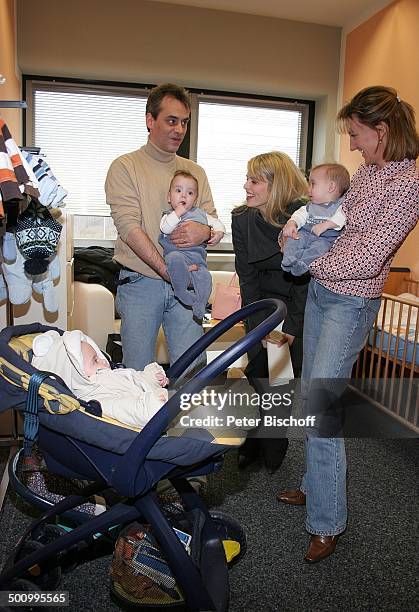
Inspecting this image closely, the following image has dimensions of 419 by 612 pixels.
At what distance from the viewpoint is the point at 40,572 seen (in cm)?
154

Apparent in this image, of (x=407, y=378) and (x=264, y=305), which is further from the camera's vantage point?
(x=407, y=378)

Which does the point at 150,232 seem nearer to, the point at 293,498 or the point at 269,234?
the point at 269,234

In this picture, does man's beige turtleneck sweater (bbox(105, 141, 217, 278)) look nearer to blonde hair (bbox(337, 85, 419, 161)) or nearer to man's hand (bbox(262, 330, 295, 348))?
man's hand (bbox(262, 330, 295, 348))

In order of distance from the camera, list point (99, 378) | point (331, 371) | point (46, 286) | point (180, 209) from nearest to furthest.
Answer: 1. point (99, 378)
2. point (331, 371)
3. point (180, 209)
4. point (46, 286)

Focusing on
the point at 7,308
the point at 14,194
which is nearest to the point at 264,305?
the point at 14,194

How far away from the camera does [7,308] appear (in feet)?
7.87

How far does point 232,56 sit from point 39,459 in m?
3.79

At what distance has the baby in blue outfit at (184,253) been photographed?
2.03 m

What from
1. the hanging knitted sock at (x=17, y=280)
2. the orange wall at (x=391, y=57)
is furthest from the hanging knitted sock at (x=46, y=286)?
the orange wall at (x=391, y=57)

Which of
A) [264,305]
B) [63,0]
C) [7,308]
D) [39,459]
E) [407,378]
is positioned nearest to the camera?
[264,305]

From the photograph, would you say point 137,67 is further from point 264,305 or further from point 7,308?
point 264,305

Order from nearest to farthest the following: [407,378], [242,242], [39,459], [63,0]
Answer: [39,459], [242,242], [407,378], [63,0]

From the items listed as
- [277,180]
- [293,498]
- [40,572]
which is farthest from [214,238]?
[40,572]

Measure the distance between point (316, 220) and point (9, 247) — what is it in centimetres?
112
